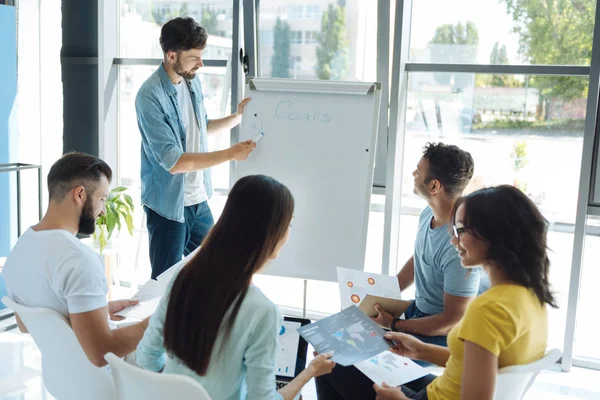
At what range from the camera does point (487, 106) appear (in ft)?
11.3

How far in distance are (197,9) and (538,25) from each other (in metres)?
2.07

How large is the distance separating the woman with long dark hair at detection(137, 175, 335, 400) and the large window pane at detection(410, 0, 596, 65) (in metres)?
2.27

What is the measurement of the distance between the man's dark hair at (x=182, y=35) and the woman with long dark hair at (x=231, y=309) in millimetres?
1539

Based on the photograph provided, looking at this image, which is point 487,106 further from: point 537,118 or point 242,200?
point 242,200

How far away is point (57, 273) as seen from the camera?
1718mm

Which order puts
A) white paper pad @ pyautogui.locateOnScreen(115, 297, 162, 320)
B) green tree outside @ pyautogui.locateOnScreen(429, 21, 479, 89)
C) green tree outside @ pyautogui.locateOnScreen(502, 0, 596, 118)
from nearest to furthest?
white paper pad @ pyautogui.locateOnScreen(115, 297, 162, 320), green tree outside @ pyautogui.locateOnScreen(502, 0, 596, 118), green tree outside @ pyautogui.locateOnScreen(429, 21, 479, 89)

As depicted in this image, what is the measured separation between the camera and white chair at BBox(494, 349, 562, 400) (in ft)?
4.60

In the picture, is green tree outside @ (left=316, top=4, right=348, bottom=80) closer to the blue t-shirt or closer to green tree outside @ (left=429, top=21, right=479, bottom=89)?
green tree outside @ (left=429, top=21, right=479, bottom=89)

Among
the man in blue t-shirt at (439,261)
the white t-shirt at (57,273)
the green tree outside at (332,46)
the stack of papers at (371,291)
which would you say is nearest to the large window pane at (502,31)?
the green tree outside at (332,46)

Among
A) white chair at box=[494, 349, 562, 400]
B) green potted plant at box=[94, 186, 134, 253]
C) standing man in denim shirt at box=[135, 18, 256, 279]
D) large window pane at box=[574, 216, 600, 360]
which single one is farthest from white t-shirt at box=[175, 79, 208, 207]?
large window pane at box=[574, 216, 600, 360]

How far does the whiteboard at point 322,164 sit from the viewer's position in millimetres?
2719

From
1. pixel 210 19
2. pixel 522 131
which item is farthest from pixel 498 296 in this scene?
pixel 210 19

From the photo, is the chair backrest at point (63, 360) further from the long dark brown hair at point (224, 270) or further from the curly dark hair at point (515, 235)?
the curly dark hair at point (515, 235)

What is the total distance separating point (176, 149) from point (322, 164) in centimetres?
67
